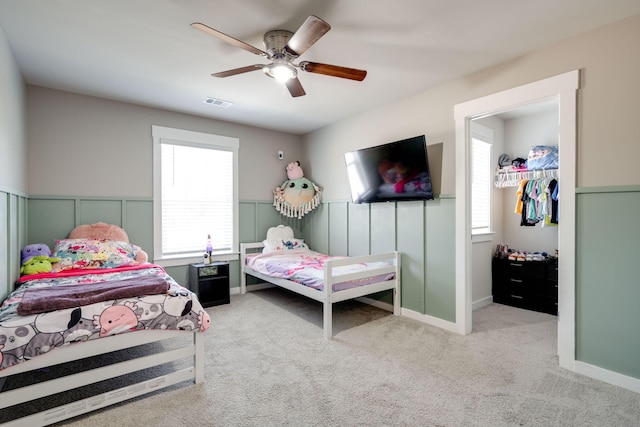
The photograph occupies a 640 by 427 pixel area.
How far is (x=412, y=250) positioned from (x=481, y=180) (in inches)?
63.1

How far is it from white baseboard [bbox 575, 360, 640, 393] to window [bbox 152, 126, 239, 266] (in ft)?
13.0

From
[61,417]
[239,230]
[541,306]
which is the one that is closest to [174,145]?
[239,230]

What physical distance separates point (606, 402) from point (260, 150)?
453 centimetres

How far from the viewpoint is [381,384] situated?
6.98ft

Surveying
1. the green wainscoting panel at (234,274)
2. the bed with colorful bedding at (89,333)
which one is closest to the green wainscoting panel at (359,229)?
the green wainscoting panel at (234,274)

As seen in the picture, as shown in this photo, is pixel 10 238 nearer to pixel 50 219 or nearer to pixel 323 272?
pixel 50 219

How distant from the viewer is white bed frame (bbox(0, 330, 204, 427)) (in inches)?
63.6

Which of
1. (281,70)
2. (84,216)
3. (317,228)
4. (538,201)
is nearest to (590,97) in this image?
(538,201)

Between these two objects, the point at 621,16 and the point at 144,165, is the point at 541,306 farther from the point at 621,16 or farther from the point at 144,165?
the point at 144,165

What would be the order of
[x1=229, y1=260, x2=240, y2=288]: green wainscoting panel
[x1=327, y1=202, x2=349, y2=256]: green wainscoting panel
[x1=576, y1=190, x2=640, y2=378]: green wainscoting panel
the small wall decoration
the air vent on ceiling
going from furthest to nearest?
the small wall decoration, [x1=229, y1=260, x2=240, y2=288]: green wainscoting panel, [x1=327, y1=202, x2=349, y2=256]: green wainscoting panel, the air vent on ceiling, [x1=576, y1=190, x2=640, y2=378]: green wainscoting panel

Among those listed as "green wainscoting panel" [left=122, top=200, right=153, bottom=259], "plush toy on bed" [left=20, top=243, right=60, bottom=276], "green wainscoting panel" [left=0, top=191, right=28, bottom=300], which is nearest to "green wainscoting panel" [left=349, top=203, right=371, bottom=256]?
"green wainscoting panel" [left=122, top=200, right=153, bottom=259]

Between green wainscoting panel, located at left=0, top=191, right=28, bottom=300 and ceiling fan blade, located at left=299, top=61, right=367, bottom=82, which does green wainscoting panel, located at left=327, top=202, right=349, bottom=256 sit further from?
green wainscoting panel, located at left=0, top=191, right=28, bottom=300

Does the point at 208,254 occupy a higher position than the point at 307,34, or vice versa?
the point at 307,34

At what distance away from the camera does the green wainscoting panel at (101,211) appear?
3449 millimetres
